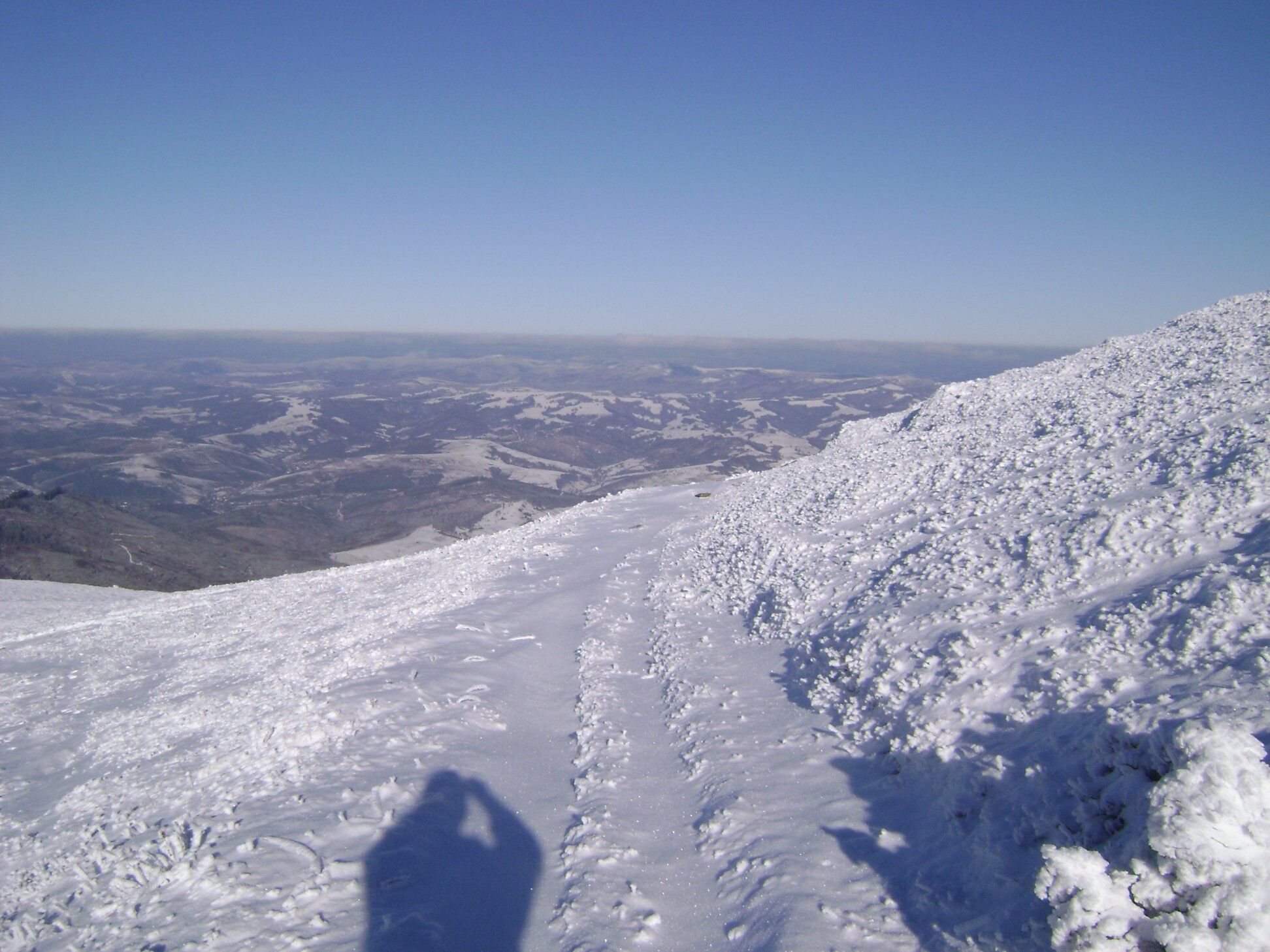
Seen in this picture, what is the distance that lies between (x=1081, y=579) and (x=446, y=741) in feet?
43.3

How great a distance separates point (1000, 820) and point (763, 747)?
438cm

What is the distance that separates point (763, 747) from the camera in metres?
11.8

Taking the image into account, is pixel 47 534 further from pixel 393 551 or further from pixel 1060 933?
pixel 1060 933

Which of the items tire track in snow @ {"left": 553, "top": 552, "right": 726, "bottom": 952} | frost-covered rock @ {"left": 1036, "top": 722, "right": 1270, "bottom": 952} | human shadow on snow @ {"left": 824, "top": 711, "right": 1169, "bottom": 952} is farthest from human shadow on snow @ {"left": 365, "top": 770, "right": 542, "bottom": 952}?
frost-covered rock @ {"left": 1036, "top": 722, "right": 1270, "bottom": 952}

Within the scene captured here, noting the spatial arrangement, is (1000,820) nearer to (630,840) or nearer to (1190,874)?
(1190,874)

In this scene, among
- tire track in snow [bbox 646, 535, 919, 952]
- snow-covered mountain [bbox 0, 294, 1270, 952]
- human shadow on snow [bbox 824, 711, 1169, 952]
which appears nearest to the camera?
human shadow on snow [bbox 824, 711, 1169, 952]

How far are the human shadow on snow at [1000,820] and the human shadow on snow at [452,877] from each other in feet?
15.0

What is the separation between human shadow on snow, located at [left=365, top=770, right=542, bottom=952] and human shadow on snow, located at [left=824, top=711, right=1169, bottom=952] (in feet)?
15.0

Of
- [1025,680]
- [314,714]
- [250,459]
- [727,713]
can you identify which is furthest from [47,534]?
[250,459]

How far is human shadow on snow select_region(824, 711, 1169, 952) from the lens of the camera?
6.99 m

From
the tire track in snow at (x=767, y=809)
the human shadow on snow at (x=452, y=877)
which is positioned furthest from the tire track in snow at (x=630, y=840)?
the human shadow on snow at (x=452, y=877)

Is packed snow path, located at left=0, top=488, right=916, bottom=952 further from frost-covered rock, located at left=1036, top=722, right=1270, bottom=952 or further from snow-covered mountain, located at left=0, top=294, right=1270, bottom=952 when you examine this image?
frost-covered rock, located at left=1036, top=722, right=1270, bottom=952

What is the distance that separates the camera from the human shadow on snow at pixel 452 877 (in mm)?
7723

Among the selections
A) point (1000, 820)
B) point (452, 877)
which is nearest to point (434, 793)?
point (452, 877)
